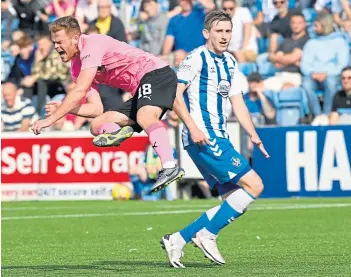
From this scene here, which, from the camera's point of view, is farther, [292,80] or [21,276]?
[292,80]

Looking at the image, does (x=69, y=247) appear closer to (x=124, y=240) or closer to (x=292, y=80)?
(x=124, y=240)

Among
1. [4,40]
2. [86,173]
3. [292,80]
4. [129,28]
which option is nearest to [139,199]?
[86,173]

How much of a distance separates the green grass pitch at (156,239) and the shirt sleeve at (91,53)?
1.62 meters

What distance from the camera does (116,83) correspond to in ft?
29.9

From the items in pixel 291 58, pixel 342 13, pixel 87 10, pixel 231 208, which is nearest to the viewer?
pixel 231 208

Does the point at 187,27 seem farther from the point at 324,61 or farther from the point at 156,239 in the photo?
the point at 156,239

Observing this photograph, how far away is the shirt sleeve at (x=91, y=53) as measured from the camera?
8.73m

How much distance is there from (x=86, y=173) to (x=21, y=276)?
37.2ft

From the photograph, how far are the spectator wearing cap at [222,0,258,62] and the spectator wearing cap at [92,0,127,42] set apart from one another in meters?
1.92

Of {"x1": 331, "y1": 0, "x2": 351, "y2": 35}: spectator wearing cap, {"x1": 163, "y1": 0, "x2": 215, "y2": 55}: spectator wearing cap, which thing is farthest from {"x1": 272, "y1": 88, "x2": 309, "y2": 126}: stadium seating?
{"x1": 163, "y1": 0, "x2": 215, "y2": 55}: spectator wearing cap

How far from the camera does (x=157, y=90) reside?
881 cm

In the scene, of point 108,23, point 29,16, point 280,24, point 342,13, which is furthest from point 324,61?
point 29,16

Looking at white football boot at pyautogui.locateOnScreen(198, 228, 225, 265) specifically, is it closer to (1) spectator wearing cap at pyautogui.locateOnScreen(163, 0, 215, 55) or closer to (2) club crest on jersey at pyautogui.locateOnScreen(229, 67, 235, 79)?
(2) club crest on jersey at pyautogui.locateOnScreen(229, 67, 235, 79)

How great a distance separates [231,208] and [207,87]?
1003 millimetres
